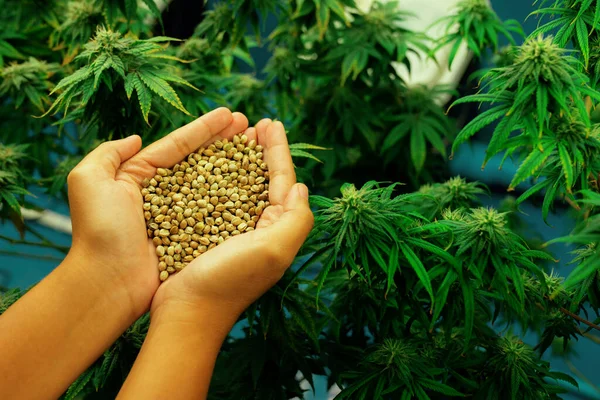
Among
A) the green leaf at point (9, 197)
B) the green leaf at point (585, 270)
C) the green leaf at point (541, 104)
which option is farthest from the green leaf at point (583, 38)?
the green leaf at point (9, 197)

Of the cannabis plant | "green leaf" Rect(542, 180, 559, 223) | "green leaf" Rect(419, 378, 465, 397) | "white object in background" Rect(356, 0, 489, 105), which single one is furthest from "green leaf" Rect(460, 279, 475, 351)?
"white object in background" Rect(356, 0, 489, 105)

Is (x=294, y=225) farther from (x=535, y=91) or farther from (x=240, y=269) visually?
(x=535, y=91)

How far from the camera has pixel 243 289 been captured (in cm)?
128

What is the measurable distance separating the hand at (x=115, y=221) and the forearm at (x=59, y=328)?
0.07 feet

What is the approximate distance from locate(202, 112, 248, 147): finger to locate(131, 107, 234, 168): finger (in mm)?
28

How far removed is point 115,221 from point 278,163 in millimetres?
420

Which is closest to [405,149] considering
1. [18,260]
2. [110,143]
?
[110,143]

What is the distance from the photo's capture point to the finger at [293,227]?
1.25m

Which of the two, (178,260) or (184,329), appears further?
(178,260)

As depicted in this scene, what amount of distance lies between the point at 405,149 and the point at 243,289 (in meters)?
1.01

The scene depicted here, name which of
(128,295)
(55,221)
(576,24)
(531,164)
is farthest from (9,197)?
(55,221)

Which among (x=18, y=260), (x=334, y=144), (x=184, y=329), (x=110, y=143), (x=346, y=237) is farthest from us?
(x=18, y=260)

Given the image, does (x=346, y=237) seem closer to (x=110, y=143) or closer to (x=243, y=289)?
(x=243, y=289)

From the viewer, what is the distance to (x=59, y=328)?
52.2 inches
